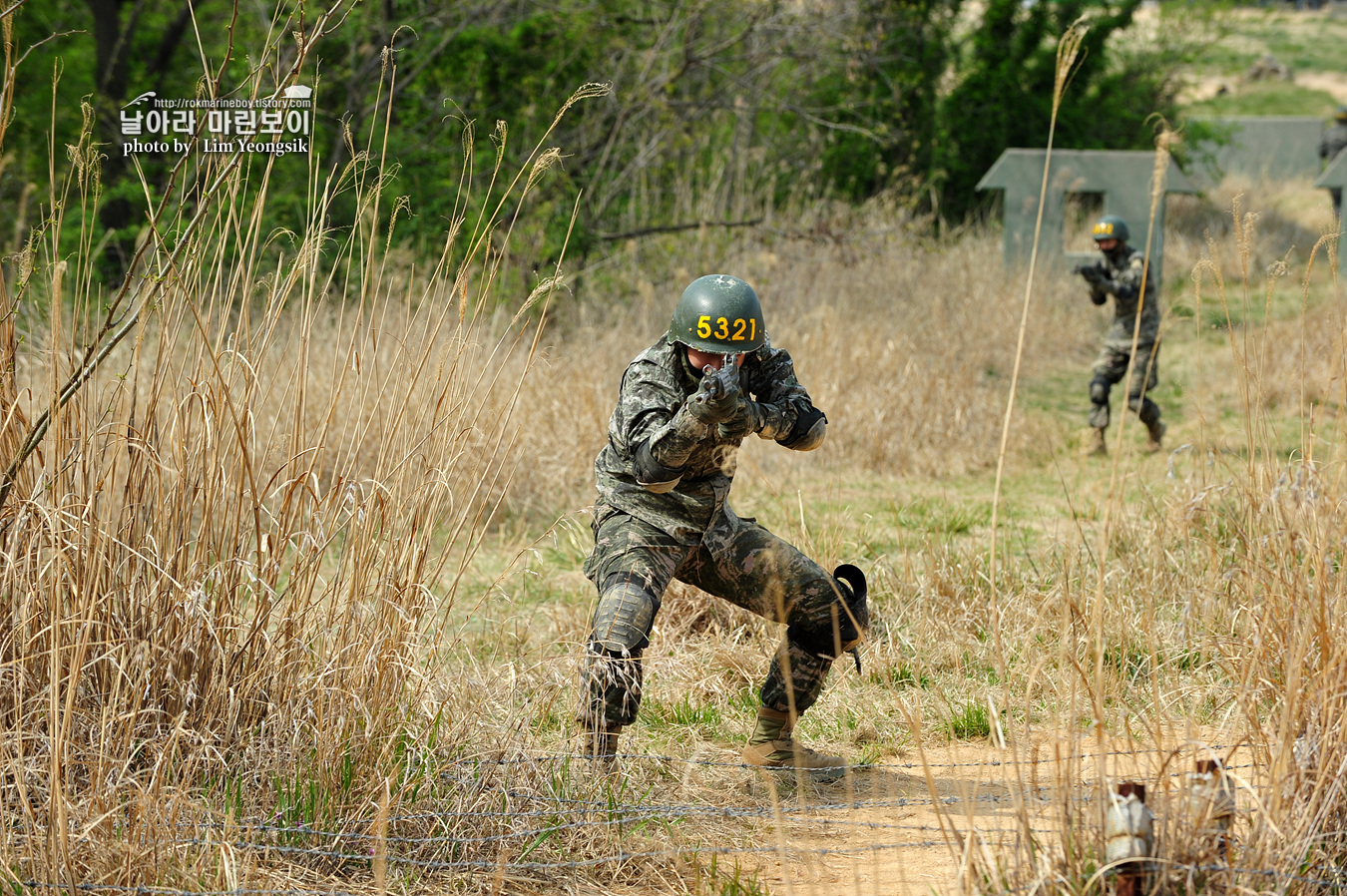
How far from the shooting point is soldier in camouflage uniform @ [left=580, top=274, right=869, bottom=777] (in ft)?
10.3

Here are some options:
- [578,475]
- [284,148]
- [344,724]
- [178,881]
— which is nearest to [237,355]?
[284,148]

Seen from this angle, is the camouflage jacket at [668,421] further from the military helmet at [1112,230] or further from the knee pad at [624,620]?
the military helmet at [1112,230]

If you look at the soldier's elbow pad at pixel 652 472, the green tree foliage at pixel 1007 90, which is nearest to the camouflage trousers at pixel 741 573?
the soldier's elbow pad at pixel 652 472

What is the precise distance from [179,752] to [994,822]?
→ 78.3 inches

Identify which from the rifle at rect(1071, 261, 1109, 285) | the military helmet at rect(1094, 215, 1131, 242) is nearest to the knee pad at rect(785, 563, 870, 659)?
the rifle at rect(1071, 261, 1109, 285)

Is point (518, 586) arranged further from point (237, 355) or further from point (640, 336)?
point (640, 336)

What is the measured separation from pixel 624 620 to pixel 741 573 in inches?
17.5

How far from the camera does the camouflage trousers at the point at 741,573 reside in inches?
131

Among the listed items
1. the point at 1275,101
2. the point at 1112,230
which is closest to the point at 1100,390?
the point at 1112,230

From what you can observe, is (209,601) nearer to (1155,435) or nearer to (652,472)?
(652,472)

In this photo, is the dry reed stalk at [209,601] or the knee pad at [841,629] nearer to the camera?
the dry reed stalk at [209,601]

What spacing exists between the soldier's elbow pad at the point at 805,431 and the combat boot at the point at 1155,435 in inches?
219

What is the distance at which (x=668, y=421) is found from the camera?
3.29 metres

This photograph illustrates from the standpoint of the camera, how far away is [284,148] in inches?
117
